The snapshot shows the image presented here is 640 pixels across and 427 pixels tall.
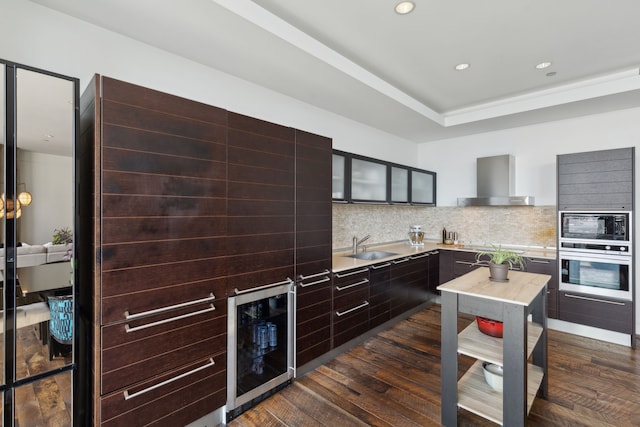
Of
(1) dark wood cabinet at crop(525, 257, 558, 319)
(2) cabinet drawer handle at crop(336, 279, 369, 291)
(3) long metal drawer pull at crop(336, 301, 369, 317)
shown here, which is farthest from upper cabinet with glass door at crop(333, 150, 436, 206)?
(1) dark wood cabinet at crop(525, 257, 558, 319)

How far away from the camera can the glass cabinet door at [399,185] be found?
4.11 m

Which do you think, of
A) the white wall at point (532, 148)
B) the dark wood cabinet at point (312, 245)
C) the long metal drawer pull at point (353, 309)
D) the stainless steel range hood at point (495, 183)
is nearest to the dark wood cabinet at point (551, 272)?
the stainless steel range hood at point (495, 183)

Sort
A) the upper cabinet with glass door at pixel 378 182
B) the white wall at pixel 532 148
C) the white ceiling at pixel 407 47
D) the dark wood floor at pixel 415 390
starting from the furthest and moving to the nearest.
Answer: the white wall at pixel 532 148
the upper cabinet with glass door at pixel 378 182
the dark wood floor at pixel 415 390
the white ceiling at pixel 407 47

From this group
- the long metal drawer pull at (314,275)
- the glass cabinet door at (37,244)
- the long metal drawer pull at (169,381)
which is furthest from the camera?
the long metal drawer pull at (314,275)

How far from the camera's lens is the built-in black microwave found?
10.4 ft

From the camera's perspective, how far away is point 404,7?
202 cm

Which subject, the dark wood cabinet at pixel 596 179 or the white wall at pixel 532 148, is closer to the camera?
the dark wood cabinet at pixel 596 179

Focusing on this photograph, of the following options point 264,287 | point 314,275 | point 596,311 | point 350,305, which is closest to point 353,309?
point 350,305

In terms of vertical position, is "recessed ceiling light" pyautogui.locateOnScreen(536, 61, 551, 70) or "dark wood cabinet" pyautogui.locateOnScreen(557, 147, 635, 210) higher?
"recessed ceiling light" pyautogui.locateOnScreen(536, 61, 551, 70)

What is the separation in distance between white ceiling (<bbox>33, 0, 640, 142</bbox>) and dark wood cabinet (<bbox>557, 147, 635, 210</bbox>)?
61cm

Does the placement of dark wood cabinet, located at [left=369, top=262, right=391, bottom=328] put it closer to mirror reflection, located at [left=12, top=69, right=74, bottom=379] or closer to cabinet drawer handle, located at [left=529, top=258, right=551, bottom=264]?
cabinet drawer handle, located at [left=529, top=258, right=551, bottom=264]

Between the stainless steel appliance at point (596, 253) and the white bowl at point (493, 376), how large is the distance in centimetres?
219

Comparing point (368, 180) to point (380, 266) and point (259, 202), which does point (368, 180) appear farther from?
point (259, 202)

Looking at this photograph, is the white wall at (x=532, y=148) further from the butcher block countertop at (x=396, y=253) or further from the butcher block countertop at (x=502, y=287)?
the butcher block countertop at (x=502, y=287)
